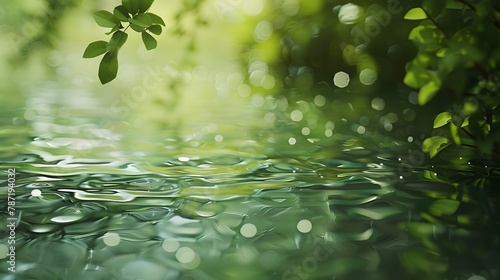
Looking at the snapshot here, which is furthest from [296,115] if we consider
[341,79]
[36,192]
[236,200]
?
[36,192]

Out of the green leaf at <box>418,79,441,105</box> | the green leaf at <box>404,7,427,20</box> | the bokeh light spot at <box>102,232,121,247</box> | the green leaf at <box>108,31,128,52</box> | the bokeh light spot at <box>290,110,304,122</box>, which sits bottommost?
the bokeh light spot at <box>102,232,121,247</box>

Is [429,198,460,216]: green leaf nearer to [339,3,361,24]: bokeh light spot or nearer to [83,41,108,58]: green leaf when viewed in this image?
[83,41,108,58]: green leaf

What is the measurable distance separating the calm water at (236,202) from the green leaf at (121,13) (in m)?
0.24

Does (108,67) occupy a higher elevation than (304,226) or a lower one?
higher

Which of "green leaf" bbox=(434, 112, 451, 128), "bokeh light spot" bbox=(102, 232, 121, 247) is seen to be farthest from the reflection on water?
"green leaf" bbox=(434, 112, 451, 128)

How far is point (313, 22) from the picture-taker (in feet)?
4.85

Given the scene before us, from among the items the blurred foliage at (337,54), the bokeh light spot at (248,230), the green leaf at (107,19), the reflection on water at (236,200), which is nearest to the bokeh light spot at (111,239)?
the reflection on water at (236,200)

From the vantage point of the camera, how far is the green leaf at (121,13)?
66 cm

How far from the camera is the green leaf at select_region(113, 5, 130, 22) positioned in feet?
2.16

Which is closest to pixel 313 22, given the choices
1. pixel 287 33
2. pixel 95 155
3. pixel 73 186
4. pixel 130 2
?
pixel 287 33

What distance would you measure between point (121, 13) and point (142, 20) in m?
0.02

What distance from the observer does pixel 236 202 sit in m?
0.95

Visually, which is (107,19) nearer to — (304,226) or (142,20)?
(142,20)

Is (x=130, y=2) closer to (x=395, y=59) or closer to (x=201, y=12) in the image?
(x=201, y=12)
